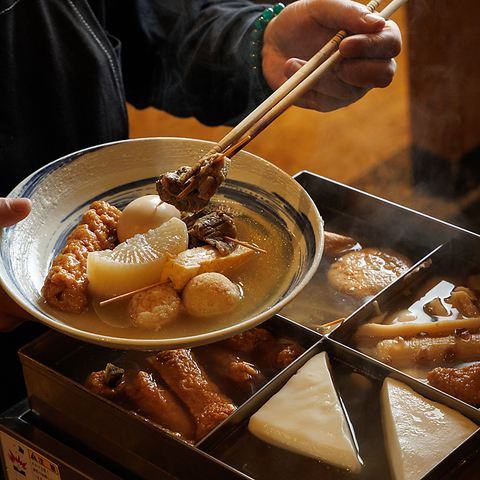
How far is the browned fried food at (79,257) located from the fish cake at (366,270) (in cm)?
85

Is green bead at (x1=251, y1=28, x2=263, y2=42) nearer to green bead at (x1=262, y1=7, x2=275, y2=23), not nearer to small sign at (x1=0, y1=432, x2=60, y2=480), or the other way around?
green bead at (x1=262, y1=7, x2=275, y2=23)

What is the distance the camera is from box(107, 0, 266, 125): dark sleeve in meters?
2.47

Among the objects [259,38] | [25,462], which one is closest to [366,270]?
[259,38]

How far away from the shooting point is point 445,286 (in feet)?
5.78

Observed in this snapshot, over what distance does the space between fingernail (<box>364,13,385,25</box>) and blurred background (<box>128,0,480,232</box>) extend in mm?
1700

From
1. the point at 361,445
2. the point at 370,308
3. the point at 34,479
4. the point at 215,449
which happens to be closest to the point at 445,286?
the point at 370,308

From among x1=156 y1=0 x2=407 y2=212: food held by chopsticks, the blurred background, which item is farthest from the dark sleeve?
the blurred background

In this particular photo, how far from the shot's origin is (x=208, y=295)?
1.41 meters

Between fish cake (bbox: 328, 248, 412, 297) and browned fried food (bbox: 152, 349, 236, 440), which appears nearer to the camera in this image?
browned fried food (bbox: 152, 349, 236, 440)

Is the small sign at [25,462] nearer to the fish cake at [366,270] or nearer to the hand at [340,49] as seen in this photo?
the fish cake at [366,270]

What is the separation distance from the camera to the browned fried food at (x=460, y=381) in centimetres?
131

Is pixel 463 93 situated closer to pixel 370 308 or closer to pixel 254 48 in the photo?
pixel 254 48

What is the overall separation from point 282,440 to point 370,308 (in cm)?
56

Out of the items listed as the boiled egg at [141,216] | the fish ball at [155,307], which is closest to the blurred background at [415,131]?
the boiled egg at [141,216]
